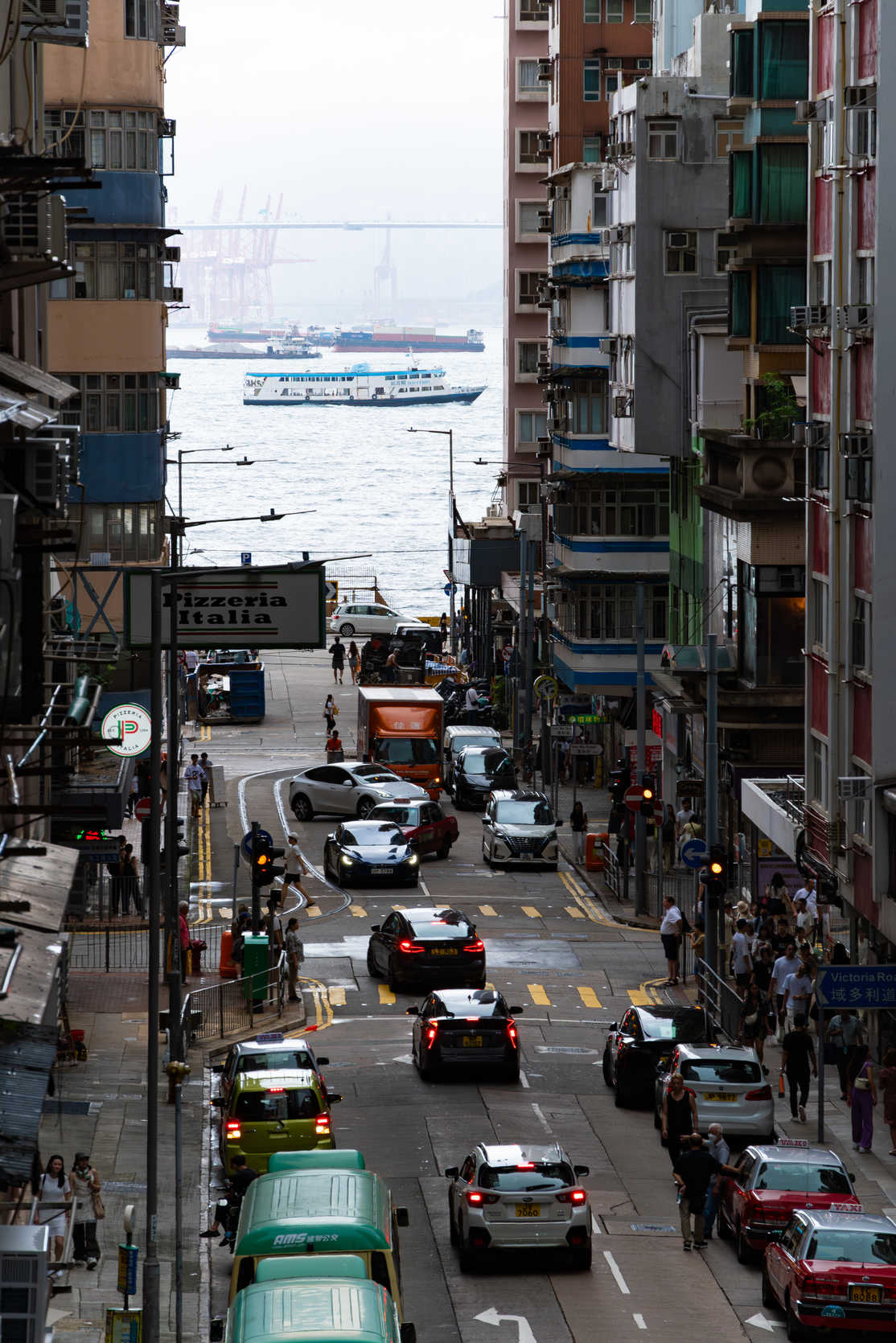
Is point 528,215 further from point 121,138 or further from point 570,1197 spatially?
point 570,1197

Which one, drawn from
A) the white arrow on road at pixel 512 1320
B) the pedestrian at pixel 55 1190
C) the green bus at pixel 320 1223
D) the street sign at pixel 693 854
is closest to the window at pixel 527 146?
the street sign at pixel 693 854

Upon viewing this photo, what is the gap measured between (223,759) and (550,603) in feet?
40.7

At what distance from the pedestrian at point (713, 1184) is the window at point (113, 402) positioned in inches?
1278

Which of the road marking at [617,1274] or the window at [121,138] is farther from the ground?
the window at [121,138]

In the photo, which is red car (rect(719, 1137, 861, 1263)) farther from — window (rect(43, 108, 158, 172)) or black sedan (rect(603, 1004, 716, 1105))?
window (rect(43, 108, 158, 172))

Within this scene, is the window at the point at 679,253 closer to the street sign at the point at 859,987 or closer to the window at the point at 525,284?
the street sign at the point at 859,987

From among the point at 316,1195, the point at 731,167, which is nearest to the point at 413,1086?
the point at 316,1195

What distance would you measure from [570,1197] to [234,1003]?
14222 mm

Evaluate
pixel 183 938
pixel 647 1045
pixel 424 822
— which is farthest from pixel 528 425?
pixel 647 1045

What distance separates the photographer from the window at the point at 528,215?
102 m

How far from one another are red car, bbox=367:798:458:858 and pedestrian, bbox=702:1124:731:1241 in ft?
88.4

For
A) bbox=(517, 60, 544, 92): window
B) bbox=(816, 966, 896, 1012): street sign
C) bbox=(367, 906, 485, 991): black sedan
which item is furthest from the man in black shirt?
bbox=(517, 60, 544, 92): window

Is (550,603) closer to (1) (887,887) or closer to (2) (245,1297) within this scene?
(1) (887,887)

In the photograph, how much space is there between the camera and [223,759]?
223 ft
